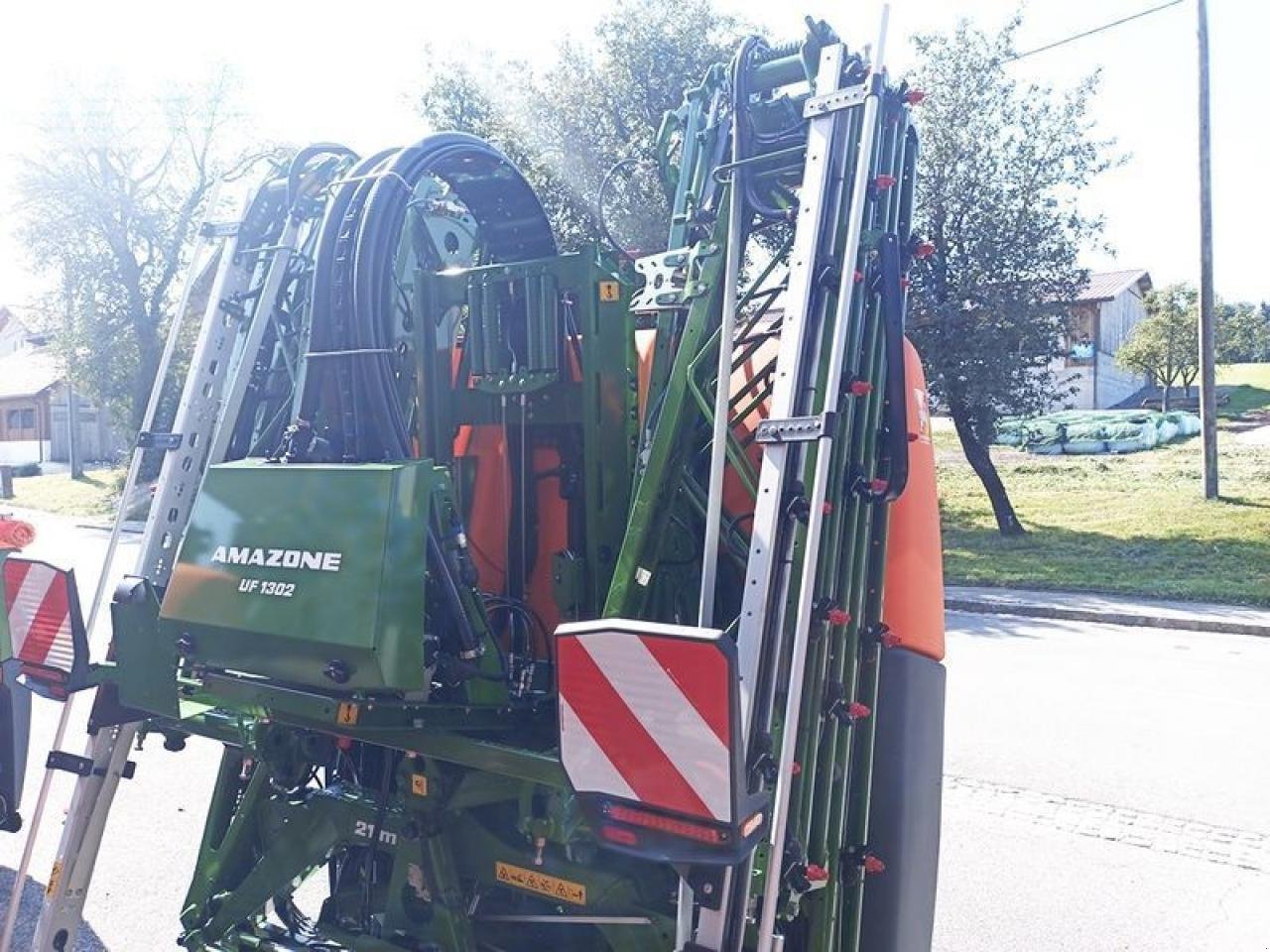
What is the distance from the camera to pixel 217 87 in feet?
90.1

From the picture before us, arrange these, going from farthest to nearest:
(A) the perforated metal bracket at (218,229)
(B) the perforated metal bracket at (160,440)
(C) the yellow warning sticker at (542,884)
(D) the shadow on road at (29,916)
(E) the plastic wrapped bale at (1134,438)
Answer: (E) the plastic wrapped bale at (1134,438), (D) the shadow on road at (29,916), (A) the perforated metal bracket at (218,229), (B) the perforated metal bracket at (160,440), (C) the yellow warning sticker at (542,884)

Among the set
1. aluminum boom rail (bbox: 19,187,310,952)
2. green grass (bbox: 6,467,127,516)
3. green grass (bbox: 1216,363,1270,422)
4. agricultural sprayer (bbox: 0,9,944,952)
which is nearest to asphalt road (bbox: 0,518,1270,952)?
aluminum boom rail (bbox: 19,187,310,952)

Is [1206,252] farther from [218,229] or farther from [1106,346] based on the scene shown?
[1106,346]

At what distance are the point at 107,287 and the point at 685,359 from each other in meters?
28.9

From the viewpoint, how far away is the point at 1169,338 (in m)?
31.4

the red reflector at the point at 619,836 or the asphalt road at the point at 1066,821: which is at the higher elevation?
the red reflector at the point at 619,836

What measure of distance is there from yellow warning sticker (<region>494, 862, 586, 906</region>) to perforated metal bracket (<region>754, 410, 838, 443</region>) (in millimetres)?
1252

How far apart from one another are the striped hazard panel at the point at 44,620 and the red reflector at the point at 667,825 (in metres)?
2.00

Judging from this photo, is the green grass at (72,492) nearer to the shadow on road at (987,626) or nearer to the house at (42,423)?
the house at (42,423)

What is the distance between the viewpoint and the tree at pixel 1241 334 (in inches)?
1496

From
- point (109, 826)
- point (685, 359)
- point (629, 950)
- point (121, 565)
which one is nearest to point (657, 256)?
point (685, 359)

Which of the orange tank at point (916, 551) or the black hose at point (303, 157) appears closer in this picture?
the orange tank at point (916, 551)

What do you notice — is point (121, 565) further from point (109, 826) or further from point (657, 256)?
point (657, 256)

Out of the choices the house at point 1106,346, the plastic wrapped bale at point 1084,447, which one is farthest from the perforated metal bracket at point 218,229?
the house at point 1106,346
